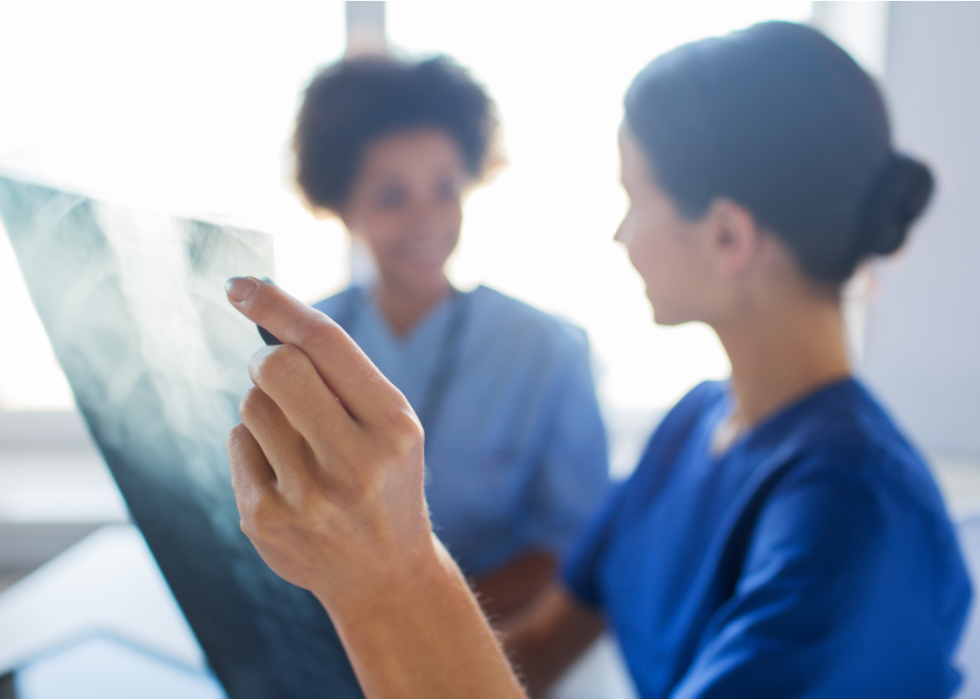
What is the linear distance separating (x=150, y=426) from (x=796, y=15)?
1.65 m

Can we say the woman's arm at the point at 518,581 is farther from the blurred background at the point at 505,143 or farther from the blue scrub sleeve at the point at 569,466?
the blurred background at the point at 505,143

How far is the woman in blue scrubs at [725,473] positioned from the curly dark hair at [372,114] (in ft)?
1.68

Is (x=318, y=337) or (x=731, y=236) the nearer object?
(x=318, y=337)

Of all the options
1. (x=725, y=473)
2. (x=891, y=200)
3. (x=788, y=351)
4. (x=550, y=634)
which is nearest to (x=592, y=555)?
(x=550, y=634)

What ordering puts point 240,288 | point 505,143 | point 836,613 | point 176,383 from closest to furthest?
1. point 240,288
2. point 176,383
3. point 836,613
4. point 505,143

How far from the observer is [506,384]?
109 centimetres

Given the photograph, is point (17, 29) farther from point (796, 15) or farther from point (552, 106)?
point (796, 15)

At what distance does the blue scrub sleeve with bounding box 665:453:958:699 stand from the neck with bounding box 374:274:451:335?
0.77 metres

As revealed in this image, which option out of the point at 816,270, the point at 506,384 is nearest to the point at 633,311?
the point at 506,384

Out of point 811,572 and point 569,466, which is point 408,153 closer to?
point 569,466

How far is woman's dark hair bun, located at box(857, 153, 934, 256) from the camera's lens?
2.21 ft

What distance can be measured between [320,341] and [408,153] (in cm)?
91

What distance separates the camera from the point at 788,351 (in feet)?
2.26

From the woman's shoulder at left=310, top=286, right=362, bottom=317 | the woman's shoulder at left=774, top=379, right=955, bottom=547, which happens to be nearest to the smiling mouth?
the woman's shoulder at left=310, top=286, right=362, bottom=317
